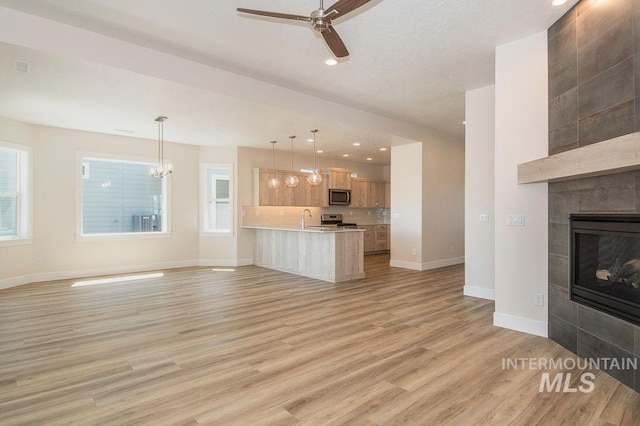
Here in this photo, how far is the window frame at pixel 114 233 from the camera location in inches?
264

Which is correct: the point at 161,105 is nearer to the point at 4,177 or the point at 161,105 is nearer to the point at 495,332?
the point at 4,177

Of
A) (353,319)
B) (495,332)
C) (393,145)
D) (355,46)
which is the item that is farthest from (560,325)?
(393,145)

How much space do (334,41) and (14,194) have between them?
6.37m

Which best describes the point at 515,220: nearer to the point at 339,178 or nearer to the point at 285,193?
the point at 285,193

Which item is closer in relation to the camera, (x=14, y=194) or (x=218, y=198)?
(x=14, y=194)

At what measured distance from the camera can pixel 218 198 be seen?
330 inches

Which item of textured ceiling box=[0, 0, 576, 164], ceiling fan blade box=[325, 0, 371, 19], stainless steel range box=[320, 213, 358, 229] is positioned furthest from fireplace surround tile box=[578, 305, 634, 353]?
stainless steel range box=[320, 213, 358, 229]

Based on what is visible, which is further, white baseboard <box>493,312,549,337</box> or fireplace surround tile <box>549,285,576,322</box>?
white baseboard <box>493,312,549,337</box>

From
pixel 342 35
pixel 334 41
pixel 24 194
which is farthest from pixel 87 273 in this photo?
pixel 334 41

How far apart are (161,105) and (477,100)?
4.60 metres

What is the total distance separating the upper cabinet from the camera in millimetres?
9773

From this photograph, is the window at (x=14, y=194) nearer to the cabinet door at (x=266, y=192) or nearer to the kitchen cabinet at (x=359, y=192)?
the cabinet door at (x=266, y=192)

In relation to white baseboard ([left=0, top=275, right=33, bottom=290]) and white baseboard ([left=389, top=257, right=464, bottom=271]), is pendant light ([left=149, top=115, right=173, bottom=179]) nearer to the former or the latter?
white baseboard ([left=0, top=275, right=33, bottom=290])

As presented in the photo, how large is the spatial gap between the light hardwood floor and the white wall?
0.39 metres
